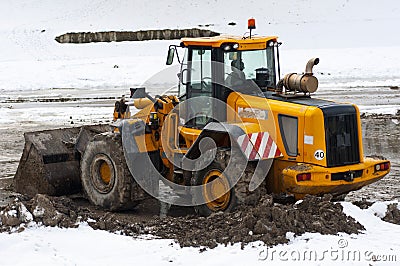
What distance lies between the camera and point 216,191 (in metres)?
9.23

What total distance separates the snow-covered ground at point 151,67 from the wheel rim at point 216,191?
4.83 ft

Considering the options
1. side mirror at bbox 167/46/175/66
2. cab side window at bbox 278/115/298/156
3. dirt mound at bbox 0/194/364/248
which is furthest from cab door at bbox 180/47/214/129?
dirt mound at bbox 0/194/364/248

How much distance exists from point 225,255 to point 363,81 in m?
25.9

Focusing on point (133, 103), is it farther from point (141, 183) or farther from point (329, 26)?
point (329, 26)

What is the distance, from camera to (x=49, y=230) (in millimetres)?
8094

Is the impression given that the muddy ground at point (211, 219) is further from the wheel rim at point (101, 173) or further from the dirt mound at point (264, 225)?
the wheel rim at point (101, 173)

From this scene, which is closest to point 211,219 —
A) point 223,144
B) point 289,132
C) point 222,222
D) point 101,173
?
point 222,222

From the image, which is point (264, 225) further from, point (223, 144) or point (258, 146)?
point (223, 144)

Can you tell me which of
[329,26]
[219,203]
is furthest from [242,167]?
[329,26]

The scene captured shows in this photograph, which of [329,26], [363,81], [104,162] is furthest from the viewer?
[329,26]

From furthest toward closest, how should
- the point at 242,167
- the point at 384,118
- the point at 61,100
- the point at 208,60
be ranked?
the point at 61,100, the point at 384,118, the point at 208,60, the point at 242,167

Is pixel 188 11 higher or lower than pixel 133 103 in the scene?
higher

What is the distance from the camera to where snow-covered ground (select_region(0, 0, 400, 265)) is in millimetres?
7391

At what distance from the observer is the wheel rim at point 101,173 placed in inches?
401
